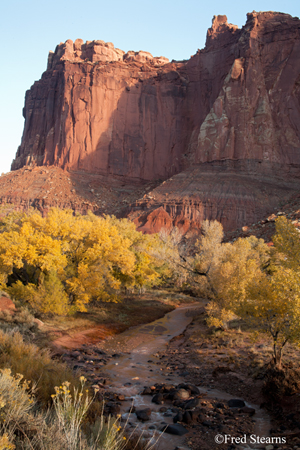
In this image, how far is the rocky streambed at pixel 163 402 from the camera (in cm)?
836

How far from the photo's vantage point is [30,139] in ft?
326

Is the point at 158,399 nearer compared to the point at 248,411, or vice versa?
the point at 248,411

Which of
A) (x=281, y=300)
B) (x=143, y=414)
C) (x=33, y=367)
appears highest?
(x=281, y=300)

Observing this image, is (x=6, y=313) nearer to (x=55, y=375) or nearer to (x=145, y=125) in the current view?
(x=55, y=375)

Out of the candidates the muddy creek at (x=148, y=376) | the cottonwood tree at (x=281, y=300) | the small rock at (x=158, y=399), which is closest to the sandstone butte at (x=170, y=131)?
the muddy creek at (x=148, y=376)

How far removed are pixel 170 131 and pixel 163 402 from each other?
89.6 meters

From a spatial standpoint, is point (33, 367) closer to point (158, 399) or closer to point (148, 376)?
point (158, 399)

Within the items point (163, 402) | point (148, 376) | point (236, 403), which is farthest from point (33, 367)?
point (236, 403)

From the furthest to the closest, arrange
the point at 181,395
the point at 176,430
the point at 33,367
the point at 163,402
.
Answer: the point at 181,395 → the point at 163,402 → the point at 33,367 → the point at 176,430

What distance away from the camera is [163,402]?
34.2 feet

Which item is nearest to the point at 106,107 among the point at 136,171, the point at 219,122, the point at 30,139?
the point at 136,171

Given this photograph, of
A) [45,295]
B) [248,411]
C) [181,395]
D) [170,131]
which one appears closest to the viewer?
[248,411]

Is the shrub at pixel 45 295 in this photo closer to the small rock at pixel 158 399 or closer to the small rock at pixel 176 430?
the small rock at pixel 158 399

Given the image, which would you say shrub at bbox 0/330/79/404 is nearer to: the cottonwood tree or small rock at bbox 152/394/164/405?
small rock at bbox 152/394/164/405
